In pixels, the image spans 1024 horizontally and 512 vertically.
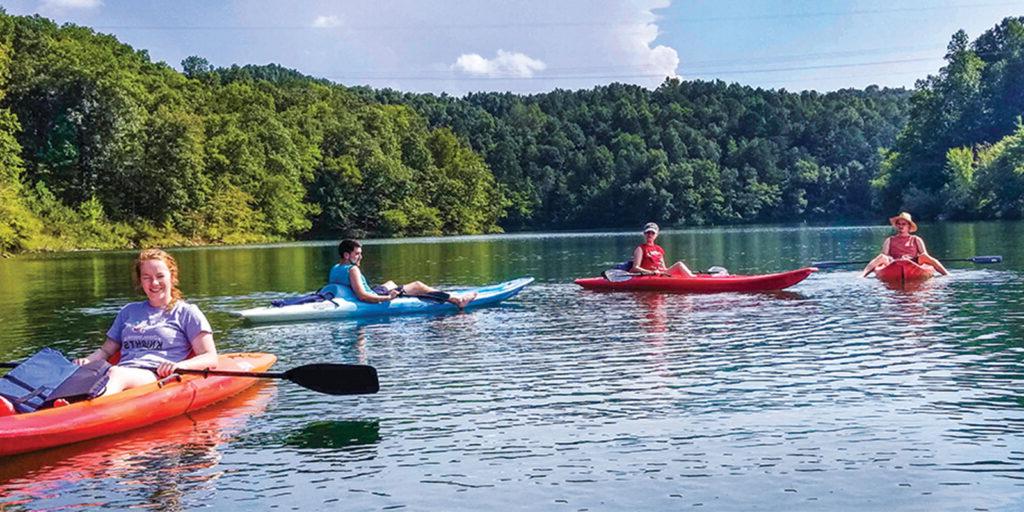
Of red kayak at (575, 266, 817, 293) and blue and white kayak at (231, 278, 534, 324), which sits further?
red kayak at (575, 266, 817, 293)

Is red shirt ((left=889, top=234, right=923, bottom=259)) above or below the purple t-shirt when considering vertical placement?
above

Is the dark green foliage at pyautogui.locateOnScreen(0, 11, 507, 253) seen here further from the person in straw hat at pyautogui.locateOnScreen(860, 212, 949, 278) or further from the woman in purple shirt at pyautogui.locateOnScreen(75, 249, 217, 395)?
the woman in purple shirt at pyautogui.locateOnScreen(75, 249, 217, 395)

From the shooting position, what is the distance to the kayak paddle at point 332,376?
8.76 m

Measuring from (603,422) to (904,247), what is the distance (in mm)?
13993

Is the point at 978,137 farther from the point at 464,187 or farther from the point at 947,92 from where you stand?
the point at 464,187

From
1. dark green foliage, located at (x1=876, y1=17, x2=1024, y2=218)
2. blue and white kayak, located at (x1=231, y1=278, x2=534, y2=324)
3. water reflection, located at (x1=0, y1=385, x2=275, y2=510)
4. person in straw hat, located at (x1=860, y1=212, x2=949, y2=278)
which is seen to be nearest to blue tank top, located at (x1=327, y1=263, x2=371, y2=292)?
blue and white kayak, located at (x1=231, y1=278, x2=534, y2=324)

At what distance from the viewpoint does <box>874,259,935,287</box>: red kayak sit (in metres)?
20.1

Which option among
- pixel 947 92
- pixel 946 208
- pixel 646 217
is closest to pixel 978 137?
pixel 947 92

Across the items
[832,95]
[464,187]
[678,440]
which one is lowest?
[678,440]

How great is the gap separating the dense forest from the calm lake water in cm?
3610

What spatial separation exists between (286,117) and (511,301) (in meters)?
65.6

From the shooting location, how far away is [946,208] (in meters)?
71.4

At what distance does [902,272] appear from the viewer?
20109mm

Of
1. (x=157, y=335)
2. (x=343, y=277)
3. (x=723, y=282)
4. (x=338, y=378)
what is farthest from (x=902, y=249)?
(x=157, y=335)
